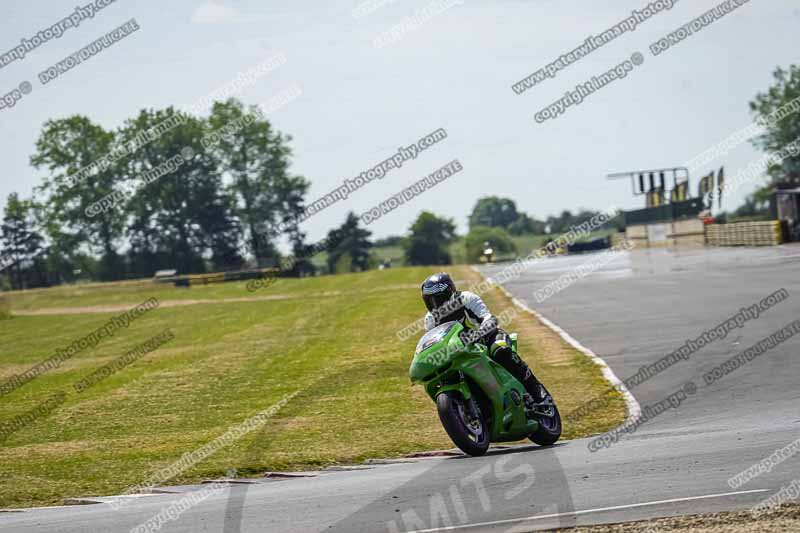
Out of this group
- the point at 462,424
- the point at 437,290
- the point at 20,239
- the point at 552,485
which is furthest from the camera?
the point at 20,239

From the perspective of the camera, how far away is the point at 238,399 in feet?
59.9

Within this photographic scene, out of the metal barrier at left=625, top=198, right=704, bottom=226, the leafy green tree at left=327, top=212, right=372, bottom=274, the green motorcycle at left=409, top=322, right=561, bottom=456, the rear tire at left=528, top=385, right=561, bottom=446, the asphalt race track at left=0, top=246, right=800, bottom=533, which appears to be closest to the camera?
the asphalt race track at left=0, top=246, right=800, bottom=533

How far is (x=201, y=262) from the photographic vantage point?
115250mm

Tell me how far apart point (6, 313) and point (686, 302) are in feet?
113

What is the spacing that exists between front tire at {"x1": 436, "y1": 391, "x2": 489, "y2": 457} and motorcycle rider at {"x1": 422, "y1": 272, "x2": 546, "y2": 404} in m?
0.60

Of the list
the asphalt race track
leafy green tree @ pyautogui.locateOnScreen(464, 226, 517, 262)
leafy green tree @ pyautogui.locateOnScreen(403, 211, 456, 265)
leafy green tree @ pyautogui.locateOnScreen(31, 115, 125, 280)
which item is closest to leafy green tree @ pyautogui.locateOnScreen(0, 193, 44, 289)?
leafy green tree @ pyautogui.locateOnScreen(31, 115, 125, 280)

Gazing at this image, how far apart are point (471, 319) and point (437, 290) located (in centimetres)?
60

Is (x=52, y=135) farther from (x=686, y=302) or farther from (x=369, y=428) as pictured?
(x=369, y=428)

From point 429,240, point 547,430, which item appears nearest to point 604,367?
point 547,430

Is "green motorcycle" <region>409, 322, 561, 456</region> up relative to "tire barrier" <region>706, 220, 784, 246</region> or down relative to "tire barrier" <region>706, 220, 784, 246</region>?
up

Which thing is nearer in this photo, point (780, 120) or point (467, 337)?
point (467, 337)

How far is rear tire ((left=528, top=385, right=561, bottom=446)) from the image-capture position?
→ 10.7 m

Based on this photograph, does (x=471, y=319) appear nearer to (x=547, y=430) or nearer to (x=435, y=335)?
(x=435, y=335)

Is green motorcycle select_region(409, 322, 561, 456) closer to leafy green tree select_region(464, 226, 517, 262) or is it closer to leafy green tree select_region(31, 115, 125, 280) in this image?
leafy green tree select_region(31, 115, 125, 280)
